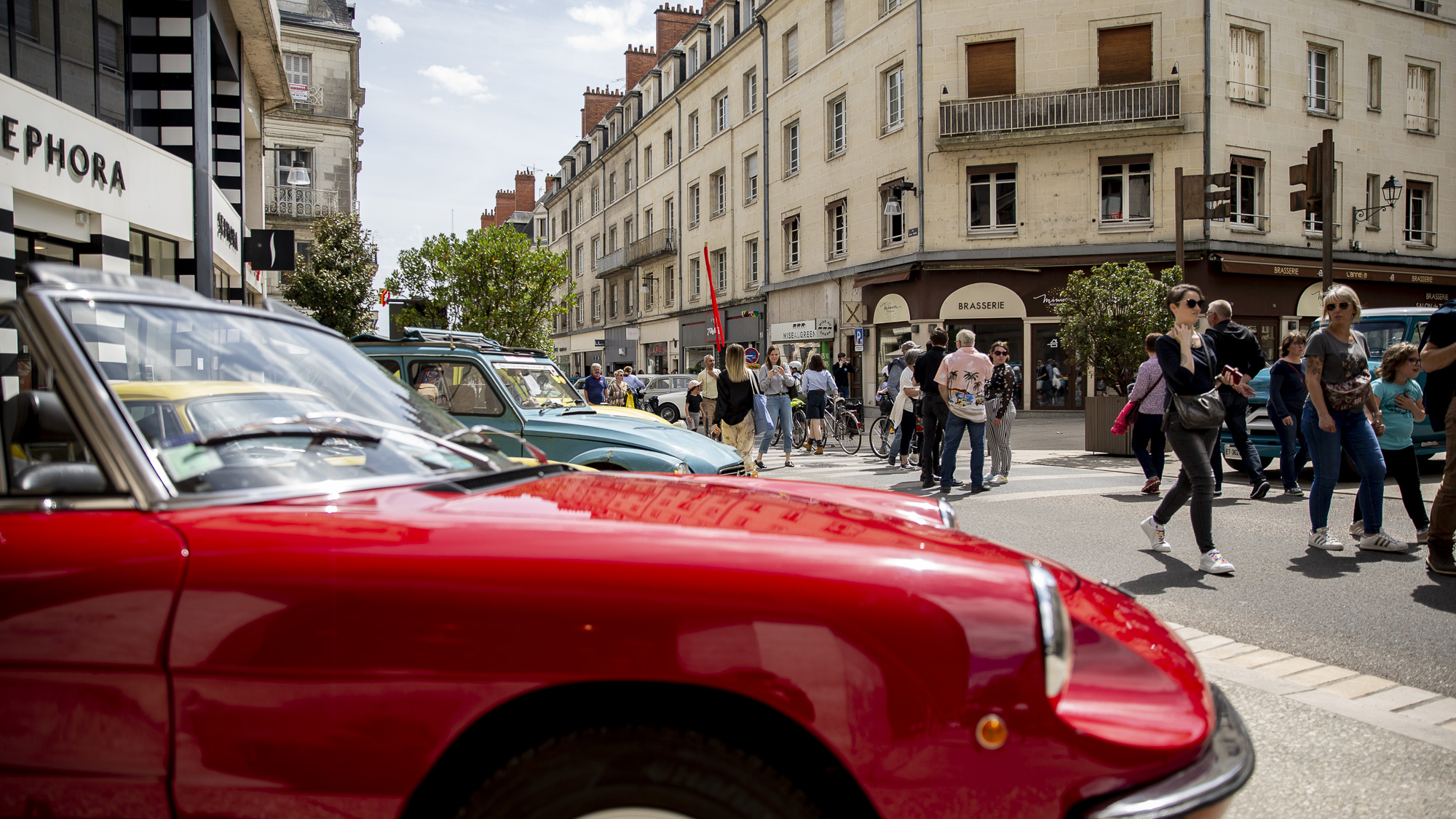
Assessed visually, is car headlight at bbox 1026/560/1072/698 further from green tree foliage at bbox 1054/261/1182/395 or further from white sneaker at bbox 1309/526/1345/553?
green tree foliage at bbox 1054/261/1182/395

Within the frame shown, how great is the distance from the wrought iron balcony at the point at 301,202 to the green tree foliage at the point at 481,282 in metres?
10.7

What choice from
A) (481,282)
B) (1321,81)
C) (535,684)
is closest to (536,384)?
(535,684)

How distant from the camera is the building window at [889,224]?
2591 cm

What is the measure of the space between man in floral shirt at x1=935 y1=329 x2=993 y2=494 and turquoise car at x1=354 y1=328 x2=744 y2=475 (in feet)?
10.9

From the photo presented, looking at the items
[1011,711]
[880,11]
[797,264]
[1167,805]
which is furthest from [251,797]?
Result: [797,264]

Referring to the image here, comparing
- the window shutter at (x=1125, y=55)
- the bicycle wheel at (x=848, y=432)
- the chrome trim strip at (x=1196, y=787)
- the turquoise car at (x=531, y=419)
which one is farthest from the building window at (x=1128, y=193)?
the chrome trim strip at (x=1196, y=787)

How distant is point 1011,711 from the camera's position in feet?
4.72

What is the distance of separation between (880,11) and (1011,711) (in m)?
28.6

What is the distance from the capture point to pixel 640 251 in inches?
1745

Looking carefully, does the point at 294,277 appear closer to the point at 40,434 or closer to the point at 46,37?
the point at 46,37

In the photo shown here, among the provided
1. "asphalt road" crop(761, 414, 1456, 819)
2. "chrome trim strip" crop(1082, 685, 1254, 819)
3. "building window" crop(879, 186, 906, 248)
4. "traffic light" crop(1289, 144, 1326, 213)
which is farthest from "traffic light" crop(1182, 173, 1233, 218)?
"chrome trim strip" crop(1082, 685, 1254, 819)

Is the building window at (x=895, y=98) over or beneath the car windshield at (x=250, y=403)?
over

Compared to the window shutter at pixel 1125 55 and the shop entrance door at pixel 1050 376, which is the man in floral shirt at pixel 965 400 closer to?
the shop entrance door at pixel 1050 376

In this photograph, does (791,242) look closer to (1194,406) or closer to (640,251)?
Result: (640,251)
